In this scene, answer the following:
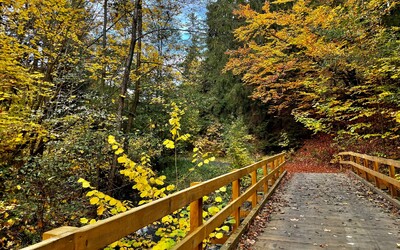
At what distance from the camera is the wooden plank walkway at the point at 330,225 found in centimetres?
400

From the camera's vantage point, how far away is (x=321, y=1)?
12477 mm

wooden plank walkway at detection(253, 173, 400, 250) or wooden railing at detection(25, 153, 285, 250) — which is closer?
wooden railing at detection(25, 153, 285, 250)

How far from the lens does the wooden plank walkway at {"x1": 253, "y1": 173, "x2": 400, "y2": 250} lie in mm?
4004

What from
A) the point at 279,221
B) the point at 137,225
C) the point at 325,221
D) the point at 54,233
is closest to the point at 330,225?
the point at 325,221

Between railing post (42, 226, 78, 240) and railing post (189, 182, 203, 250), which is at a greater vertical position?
railing post (42, 226, 78, 240)

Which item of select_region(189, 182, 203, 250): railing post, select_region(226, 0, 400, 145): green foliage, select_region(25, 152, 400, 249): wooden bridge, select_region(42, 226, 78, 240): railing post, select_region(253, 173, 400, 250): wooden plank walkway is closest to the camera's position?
select_region(42, 226, 78, 240): railing post

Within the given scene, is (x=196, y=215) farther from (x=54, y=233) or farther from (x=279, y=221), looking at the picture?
(x=279, y=221)

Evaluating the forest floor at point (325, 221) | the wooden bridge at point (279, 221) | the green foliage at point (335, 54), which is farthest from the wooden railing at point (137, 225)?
the green foliage at point (335, 54)

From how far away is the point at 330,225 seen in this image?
191 inches

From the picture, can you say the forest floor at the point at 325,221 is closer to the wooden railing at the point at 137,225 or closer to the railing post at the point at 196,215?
the wooden railing at the point at 137,225

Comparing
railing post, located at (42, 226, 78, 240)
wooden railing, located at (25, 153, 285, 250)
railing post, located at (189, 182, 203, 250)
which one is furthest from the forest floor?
railing post, located at (42, 226, 78, 240)

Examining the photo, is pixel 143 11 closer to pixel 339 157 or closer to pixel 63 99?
pixel 63 99

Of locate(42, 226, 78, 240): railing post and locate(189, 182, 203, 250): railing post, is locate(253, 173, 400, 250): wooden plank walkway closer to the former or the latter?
locate(189, 182, 203, 250): railing post

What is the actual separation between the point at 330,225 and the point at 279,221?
2.79 feet
